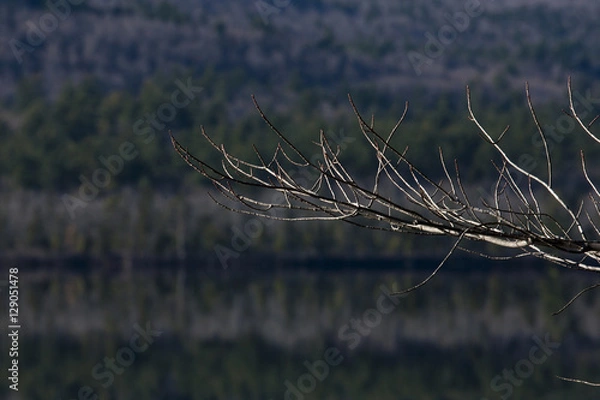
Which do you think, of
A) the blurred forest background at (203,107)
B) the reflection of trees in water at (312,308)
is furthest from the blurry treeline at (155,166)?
the reflection of trees in water at (312,308)

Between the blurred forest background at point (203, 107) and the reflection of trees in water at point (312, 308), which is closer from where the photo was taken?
Answer: the reflection of trees in water at point (312, 308)

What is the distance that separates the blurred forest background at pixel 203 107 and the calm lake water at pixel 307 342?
25.2 feet

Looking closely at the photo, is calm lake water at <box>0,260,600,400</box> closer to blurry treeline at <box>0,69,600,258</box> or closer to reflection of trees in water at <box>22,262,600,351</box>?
reflection of trees in water at <box>22,262,600,351</box>

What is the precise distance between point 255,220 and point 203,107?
41.0 feet

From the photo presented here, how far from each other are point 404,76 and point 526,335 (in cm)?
3976

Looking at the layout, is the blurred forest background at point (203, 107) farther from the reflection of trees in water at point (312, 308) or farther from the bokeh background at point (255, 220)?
the reflection of trees in water at point (312, 308)

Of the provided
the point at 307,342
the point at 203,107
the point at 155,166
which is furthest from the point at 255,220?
the point at 307,342

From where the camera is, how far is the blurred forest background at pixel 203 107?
34375 millimetres

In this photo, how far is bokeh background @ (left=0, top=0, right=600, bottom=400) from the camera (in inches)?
566

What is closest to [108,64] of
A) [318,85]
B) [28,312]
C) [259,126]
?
[318,85]

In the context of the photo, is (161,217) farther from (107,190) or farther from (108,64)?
(108,64)

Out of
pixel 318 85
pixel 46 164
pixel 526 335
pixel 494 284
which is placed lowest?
pixel 526 335

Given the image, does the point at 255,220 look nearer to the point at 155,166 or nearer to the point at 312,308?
the point at 155,166

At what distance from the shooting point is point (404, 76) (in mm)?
55562
